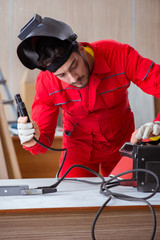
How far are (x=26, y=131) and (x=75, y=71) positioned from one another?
1.09ft

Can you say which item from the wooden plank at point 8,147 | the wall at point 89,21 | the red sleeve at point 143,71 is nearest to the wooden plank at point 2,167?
the wooden plank at point 8,147

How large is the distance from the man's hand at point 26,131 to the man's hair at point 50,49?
0.26 meters

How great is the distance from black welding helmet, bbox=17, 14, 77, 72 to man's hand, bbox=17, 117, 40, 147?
247 millimetres

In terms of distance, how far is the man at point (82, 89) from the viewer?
123 cm

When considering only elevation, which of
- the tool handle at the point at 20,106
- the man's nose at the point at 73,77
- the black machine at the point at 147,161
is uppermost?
the man's nose at the point at 73,77

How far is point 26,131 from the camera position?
125 cm

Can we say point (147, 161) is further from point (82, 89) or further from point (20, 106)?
point (82, 89)

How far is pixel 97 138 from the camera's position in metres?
1.67

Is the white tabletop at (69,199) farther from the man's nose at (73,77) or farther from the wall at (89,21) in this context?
the wall at (89,21)

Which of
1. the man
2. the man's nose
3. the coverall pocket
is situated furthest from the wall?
the man's nose

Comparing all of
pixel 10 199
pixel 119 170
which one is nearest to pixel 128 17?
pixel 119 170

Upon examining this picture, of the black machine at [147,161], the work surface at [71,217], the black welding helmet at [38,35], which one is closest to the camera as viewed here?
the work surface at [71,217]

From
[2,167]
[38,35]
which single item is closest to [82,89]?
[38,35]

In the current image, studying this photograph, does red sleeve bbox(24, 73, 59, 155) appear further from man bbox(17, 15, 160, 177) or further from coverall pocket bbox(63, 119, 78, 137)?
coverall pocket bbox(63, 119, 78, 137)
